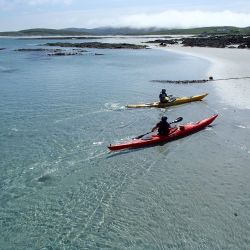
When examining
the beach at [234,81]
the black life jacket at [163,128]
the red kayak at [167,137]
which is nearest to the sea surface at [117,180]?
the red kayak at [167,137]

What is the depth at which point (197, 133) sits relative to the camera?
24922 millimetres

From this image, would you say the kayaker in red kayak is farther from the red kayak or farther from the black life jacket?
the red kayak

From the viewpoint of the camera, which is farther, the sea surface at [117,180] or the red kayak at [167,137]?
the red kayak at [167,137]

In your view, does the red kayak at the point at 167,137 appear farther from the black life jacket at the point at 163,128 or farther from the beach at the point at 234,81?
the beach at the point at 234,81

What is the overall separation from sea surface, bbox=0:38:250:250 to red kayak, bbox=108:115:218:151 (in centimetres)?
52

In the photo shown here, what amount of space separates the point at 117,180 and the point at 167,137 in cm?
628

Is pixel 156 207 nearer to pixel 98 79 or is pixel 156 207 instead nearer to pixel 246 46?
pixel 98 79

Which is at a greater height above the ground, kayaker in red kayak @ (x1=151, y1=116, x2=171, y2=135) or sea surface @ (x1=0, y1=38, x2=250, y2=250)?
kayaker in red kayak @ (x1=151, y1=116, x2=171, y2=135)

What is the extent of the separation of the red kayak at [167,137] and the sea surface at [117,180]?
52 centimetres

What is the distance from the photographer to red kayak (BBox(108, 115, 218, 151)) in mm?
22108

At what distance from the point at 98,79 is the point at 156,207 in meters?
34.7

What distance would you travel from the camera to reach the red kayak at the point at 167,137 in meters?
22.1

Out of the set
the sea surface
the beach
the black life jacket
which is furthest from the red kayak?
the beach

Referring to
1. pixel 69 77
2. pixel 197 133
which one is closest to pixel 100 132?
pixel 197 133
